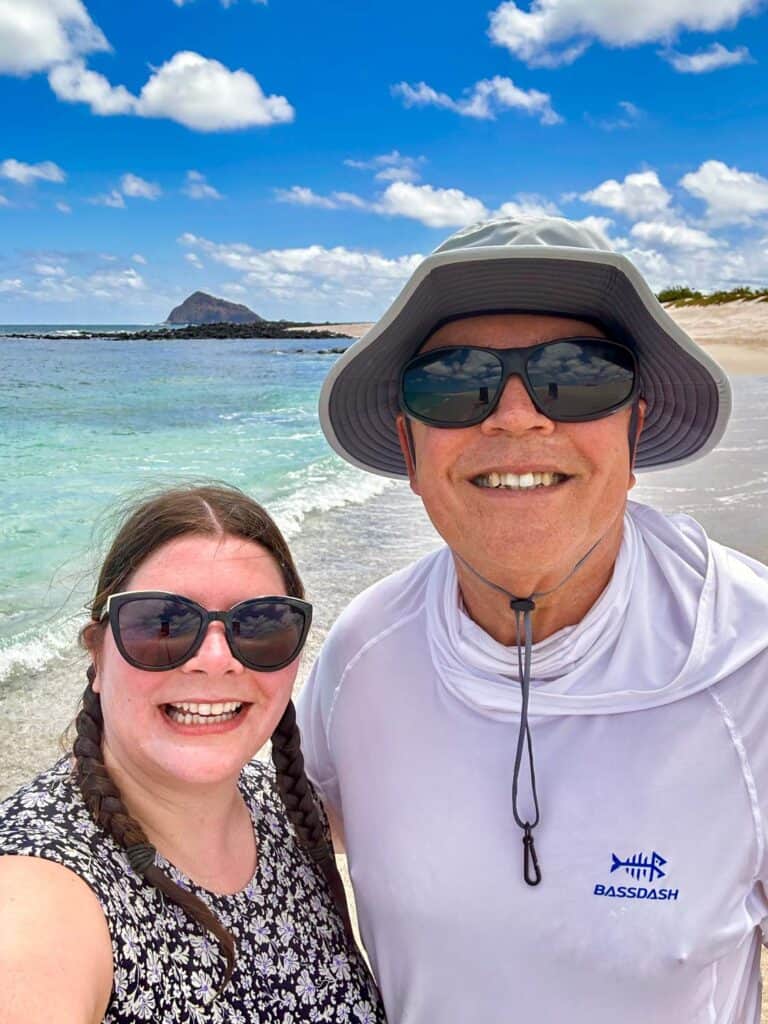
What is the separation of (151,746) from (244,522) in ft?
1.98

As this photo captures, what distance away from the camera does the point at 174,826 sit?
6.74 feet

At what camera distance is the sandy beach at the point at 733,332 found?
28.2 m

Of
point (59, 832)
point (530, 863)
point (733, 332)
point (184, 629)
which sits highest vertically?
point (733, 332)

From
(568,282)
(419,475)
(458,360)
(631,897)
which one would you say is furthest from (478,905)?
(568,282)

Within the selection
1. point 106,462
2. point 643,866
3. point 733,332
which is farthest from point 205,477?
point 733,332

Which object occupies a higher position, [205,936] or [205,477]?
[205,477]

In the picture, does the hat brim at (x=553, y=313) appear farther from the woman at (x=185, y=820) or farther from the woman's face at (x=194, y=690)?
the woman's face at (x=194, y=690)

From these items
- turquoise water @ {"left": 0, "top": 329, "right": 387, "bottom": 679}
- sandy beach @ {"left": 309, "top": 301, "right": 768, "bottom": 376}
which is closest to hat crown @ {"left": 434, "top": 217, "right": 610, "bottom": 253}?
turquoise water @ {"left": 0, "top": 329, "right": 387, "bottom": 679}

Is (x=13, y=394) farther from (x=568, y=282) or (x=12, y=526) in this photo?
(x=568, y=282)

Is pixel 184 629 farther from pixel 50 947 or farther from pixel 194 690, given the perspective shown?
pixel 50 947

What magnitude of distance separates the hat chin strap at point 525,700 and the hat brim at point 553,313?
0.55m

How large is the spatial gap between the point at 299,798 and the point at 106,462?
15.5 meters

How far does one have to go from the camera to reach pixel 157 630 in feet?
6.72

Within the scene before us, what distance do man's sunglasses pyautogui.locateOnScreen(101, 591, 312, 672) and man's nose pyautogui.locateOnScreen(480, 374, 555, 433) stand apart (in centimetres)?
69
